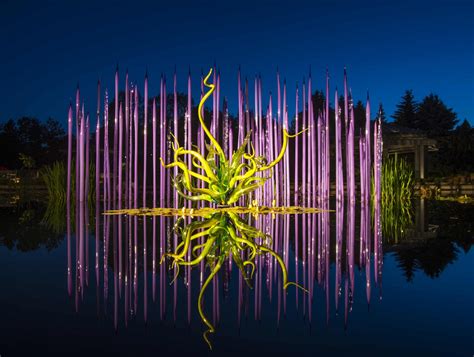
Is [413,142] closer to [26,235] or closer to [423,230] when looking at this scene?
[423,230]

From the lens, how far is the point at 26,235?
511cm

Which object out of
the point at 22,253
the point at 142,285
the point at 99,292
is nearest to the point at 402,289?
the point at 142,285

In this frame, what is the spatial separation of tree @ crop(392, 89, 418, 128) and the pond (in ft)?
110

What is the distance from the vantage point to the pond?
74.0 inches

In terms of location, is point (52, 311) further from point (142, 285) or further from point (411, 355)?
point (411, 355)

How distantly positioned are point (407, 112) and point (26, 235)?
116 feet

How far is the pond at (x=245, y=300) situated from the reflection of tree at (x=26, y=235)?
4 centimetres

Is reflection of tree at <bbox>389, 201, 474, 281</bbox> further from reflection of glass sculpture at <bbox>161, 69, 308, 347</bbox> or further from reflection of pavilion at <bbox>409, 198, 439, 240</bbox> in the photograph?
reflection of glass sculpture at <bbox>161, 69, 308, 347</bbox>

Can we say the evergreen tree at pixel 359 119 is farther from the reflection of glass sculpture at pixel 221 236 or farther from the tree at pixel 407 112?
the reflection of glass sculpture at pixel 221 236

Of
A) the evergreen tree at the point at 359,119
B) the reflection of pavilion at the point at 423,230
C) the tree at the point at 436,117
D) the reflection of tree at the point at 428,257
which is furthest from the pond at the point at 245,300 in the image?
the tree at the point at 436,117

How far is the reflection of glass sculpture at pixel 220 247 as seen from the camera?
3123mm

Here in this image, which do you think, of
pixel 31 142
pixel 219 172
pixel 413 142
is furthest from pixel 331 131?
pixel 31 142

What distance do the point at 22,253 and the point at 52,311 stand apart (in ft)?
6.16

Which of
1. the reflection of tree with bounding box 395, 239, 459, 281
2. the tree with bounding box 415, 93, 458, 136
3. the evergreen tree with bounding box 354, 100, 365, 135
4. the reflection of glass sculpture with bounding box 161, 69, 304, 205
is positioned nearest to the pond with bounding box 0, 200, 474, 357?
the reflection of tree with bounding box 395, 239, 459, 281
